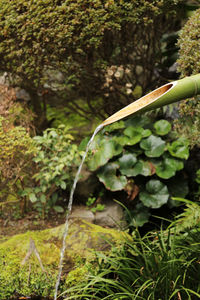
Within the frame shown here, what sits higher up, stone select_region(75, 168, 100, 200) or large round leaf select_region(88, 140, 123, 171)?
large round leaf select_region(88, 140, 123, 171)

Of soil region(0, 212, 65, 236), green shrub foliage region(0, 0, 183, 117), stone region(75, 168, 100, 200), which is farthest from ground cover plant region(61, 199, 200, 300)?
green shrub foliage region(0, 0, 183, 117)

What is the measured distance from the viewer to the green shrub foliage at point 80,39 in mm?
3314

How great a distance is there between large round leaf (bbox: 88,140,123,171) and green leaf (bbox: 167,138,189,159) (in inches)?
23.1

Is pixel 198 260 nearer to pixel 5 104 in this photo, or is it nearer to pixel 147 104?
pixel 147 104

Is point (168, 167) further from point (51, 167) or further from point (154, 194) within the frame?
point (51, 167)

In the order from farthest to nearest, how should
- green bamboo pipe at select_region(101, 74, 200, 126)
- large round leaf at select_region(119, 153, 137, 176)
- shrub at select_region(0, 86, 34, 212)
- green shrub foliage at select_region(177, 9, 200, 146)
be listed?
large round leaf at select_region(119, 153, 137, 176) < shrub at select_region(0, 86, 34, 212) < green shrub foliage at select_region(177, 9, 200, 146) < green bamboo pipe at select_region(101, 74, 200, 126)

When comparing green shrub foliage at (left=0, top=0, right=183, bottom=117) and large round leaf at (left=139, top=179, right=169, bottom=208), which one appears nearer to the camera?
green shrub foliage at (left=0, top=0, right=183, bottom=117)

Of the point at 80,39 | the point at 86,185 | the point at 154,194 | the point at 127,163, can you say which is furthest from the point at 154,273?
the point at 80,39

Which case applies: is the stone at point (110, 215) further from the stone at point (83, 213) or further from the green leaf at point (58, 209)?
the green leaf at point (58, 209)

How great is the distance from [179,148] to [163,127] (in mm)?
325

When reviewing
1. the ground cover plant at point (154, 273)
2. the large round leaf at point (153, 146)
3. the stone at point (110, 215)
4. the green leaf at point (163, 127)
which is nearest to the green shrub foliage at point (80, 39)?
the green leaf at point (163, 127)

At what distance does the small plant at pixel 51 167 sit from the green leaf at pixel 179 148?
108 centimetres

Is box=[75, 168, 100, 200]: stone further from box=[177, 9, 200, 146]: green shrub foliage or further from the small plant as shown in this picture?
box=[177, 9, 200, 146]: green shrub foliage

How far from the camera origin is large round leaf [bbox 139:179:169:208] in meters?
3.78
